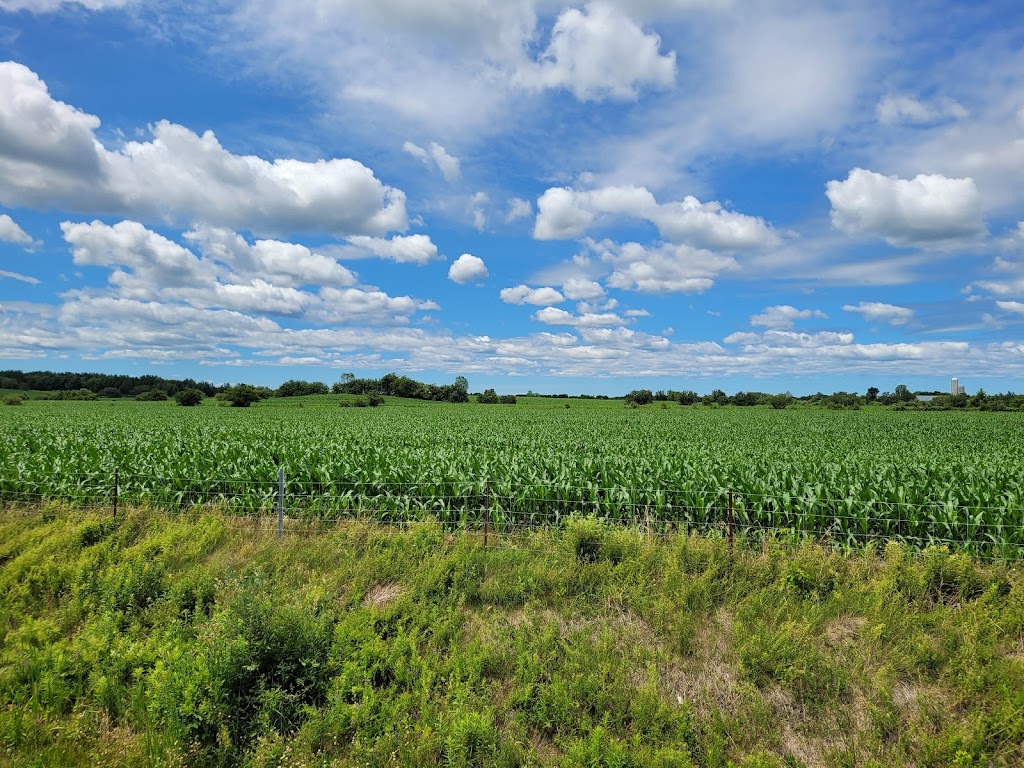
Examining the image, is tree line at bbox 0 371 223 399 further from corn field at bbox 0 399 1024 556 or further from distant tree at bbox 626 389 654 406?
corn field at bbox 0 399 1024 556

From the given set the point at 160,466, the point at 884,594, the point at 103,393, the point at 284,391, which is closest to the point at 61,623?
the point at 160,466

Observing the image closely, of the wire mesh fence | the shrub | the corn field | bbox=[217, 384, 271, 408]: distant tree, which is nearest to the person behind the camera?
the shrub

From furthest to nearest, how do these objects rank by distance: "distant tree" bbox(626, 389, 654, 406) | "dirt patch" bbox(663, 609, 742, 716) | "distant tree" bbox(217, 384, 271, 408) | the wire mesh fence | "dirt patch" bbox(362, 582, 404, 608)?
"distant tree" bbox(626, 389, 654, 406), "distant tree" bbox(217, 384, 271, 408), the wire mesh fence, "dirt patch" bbox(362, 582, 404, 608), "dirt patch" bbox(663, 609, 742, 716)

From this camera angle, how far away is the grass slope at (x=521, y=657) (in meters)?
5.48

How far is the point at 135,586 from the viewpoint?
796 cm

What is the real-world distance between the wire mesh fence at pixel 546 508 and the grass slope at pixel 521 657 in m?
1.49

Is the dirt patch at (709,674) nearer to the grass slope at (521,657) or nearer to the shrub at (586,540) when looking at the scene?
the grass slope at (521,657)

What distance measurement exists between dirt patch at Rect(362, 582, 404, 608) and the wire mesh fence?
189 centimetres

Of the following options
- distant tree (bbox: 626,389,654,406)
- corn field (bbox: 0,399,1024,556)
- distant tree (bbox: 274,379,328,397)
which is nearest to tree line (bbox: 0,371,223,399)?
distant tree (bbox: 274,379,328,397)

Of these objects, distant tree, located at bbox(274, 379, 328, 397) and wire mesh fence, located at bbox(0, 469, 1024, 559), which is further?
distant tree, located at bbox(274, 379, 328, 397)

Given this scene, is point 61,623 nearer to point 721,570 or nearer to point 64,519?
point 64,519

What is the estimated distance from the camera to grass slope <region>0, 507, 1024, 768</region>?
5480 millimetres

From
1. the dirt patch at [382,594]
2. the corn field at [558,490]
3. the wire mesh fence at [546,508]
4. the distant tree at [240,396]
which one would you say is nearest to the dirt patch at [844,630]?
the wire mesh fence at [546,508]

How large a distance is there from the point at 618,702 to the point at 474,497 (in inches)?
236
